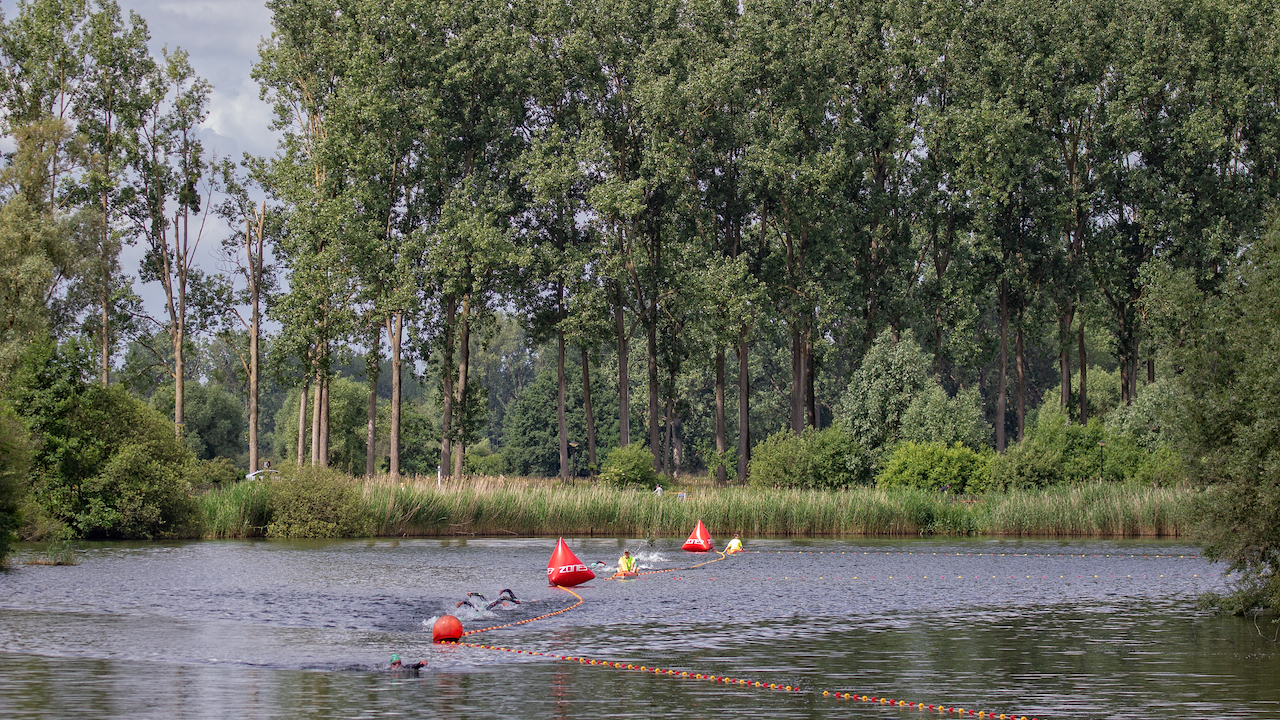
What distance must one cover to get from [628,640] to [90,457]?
26586mm

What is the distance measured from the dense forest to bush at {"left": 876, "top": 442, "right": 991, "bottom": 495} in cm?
237

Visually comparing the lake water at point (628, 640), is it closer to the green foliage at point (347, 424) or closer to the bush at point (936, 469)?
the bush at point (936, 469)

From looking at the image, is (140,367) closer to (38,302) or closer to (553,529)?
(38,302)

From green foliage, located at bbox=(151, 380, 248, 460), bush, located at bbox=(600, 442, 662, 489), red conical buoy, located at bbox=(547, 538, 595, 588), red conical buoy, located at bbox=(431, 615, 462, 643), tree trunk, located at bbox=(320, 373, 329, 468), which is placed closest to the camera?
red conical buoy, located at bbox=(431, 615, 462, 643)

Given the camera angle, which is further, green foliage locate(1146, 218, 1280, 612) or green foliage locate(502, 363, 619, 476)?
green foliage locate(502, 363, 619, 476)

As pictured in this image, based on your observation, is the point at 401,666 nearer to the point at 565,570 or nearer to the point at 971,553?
the point at 565,570

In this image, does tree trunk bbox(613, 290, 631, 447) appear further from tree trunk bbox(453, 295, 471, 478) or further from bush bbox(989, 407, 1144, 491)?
bush bbox(989, 407, 1144, 491)

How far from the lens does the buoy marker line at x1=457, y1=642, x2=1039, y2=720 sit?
14141mm

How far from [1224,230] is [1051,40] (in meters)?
14.1

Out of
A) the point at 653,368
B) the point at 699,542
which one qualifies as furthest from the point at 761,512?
the point at 653,368

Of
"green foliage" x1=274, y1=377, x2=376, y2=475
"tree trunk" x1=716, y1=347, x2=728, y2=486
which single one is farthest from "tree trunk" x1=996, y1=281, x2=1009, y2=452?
"green foliage" x1=274, y1=377, x2=376, y2=475

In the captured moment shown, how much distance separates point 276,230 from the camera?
67.9 meters

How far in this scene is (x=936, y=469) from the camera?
178 ft

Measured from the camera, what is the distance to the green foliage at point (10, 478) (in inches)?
1139
